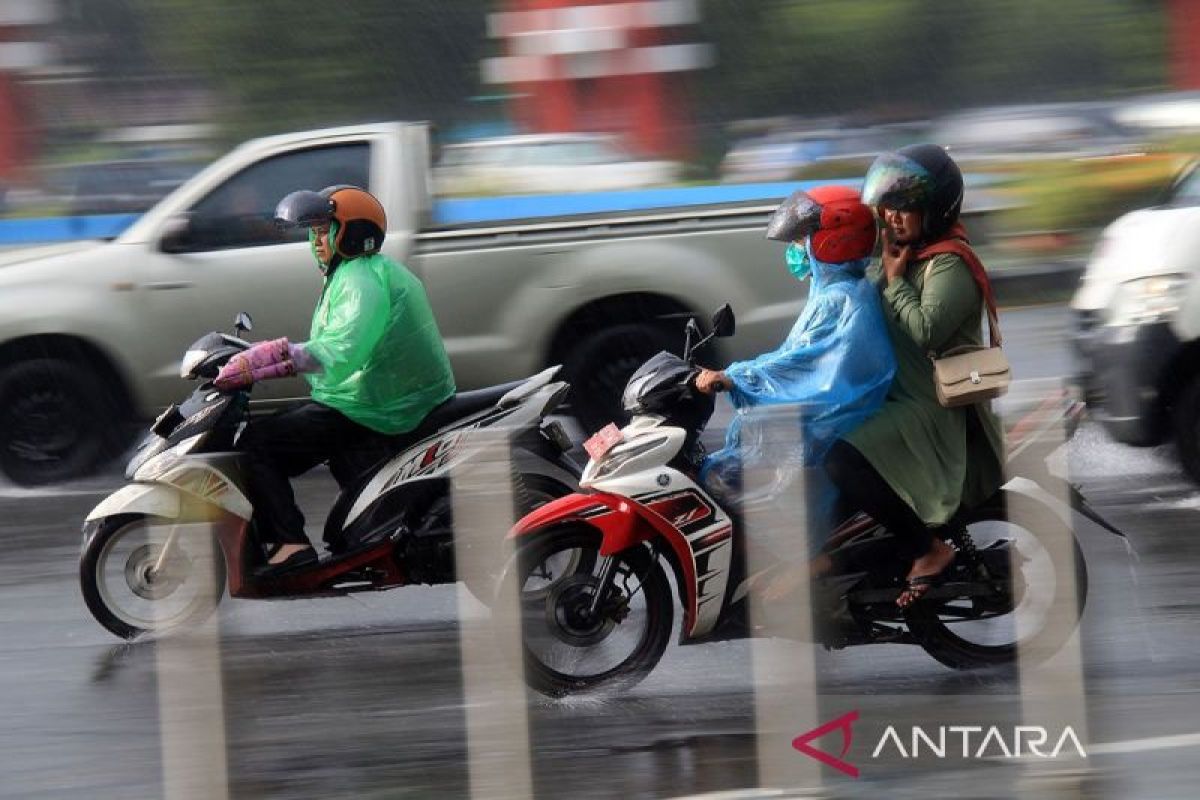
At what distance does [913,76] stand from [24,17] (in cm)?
Answer: 858

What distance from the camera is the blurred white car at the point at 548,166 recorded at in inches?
493

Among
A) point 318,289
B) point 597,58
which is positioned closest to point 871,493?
point 318,289

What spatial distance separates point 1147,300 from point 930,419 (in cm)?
316

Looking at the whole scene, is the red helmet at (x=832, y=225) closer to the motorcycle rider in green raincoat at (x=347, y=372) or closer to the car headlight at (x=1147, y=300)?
the motorcycle rider in green raincoat at (x=347, y=372)

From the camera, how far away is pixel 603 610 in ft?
20.7

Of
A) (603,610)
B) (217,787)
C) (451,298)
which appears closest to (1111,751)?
(603,610)

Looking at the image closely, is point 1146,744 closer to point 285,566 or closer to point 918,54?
point 285,566

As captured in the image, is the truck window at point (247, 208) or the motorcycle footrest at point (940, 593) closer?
the motorcycle footrest at point (940, 593)

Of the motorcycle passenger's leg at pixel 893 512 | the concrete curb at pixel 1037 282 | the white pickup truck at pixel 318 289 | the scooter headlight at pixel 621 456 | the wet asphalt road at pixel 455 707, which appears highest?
the concrete curb at pixel 1037 282

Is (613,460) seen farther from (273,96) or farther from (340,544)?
(273,96)

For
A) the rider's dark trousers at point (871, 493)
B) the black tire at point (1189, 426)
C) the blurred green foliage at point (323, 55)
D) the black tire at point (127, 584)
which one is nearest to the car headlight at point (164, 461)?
the black tire at point (127, 584)

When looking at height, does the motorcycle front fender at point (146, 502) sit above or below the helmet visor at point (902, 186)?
below

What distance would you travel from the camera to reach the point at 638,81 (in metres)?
18.2

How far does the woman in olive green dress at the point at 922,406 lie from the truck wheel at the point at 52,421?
18.0 feet
